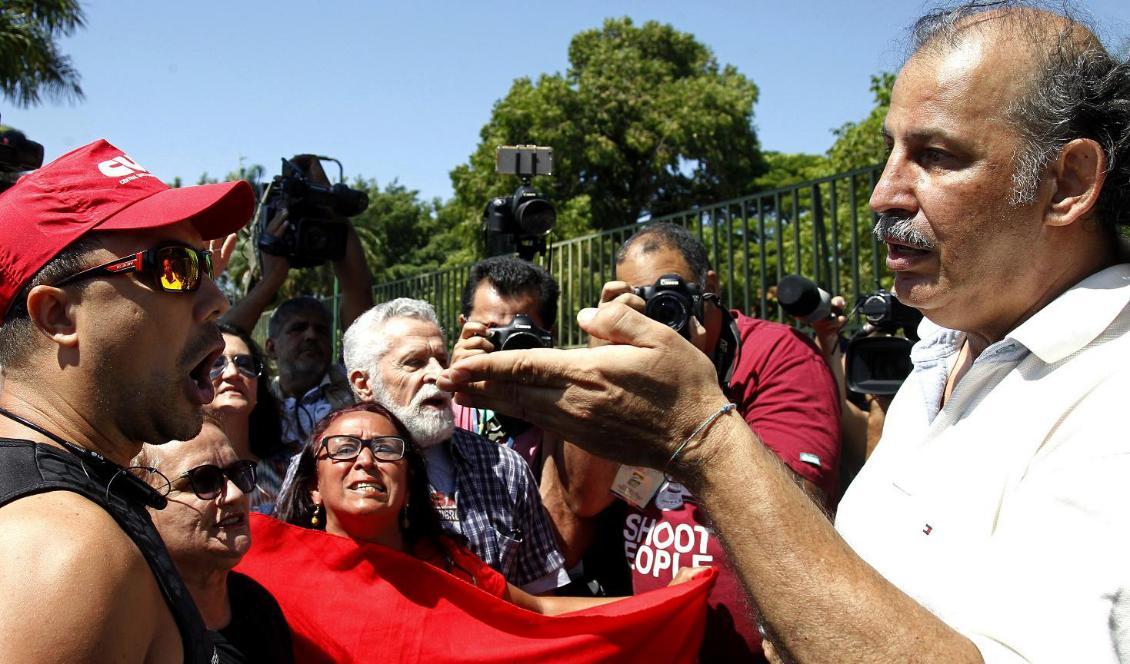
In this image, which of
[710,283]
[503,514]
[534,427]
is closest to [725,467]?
[503,514]

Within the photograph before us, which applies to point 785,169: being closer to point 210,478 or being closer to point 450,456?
point 450,456

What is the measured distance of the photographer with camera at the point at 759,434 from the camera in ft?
10.8

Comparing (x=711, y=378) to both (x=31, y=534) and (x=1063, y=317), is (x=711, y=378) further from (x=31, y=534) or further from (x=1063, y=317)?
(x=31, y=534)

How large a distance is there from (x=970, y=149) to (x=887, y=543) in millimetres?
707

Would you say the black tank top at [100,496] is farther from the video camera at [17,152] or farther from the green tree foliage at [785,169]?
the green tree foliage at [785,169]

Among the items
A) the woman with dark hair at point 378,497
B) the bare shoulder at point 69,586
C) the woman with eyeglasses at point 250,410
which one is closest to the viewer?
the bare shoulder at point 69,586

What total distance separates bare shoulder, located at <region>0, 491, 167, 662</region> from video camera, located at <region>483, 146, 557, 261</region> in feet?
12.9

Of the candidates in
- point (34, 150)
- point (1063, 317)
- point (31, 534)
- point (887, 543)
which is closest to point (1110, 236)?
point (1063, 317)

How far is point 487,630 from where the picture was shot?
3164 millimetres

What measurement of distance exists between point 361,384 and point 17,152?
72.9 inches

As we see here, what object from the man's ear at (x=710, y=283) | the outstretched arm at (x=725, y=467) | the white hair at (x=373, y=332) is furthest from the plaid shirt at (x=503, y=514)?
the outstretched arm at (x=725, y=467)

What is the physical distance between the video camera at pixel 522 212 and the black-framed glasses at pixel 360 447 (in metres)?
2.31

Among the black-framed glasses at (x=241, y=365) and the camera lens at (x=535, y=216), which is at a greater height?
the camera lens at (x=535, y=216)

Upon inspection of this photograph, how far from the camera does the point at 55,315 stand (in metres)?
1.83
